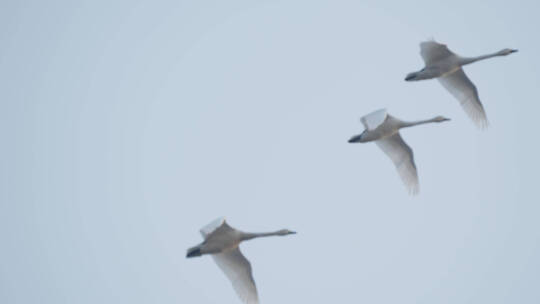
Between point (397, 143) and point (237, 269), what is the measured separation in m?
8.14

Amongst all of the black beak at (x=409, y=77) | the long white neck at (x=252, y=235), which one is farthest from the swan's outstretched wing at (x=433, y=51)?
the long white neck at (x=252, y=235)

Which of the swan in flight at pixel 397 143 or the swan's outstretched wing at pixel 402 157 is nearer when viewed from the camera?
the swan in flight at pixel 397 143

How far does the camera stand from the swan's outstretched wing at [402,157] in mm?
35312

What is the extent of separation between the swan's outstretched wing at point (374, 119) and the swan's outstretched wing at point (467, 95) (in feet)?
17.5

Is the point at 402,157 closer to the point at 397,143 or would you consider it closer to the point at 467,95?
the point at 397,143

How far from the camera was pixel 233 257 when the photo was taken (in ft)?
102

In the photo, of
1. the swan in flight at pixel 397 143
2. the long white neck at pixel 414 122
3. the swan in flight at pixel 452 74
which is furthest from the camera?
the long white neck at pixel 414 122

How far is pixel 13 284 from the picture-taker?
119m

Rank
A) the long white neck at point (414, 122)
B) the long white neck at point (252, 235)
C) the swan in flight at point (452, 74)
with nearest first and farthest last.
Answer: the long white neck at point (252, 235)
the swan in flight at point (452, 74)
the long white neck at point (414, 122)

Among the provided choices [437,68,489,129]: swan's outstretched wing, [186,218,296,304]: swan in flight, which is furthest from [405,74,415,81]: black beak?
[186,218,296,304]: swan in flight

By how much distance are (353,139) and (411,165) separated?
A: 306 centimetres

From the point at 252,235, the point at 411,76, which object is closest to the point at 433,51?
the point at 411,76

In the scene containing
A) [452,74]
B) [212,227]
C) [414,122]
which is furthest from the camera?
[452,74]

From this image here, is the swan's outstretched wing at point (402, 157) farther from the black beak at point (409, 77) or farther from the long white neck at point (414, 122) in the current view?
the black beak at point (409, 77)
